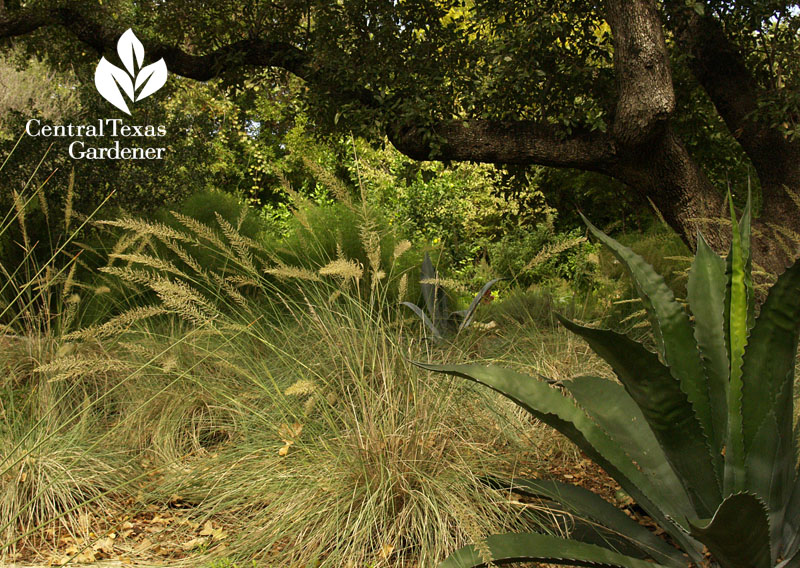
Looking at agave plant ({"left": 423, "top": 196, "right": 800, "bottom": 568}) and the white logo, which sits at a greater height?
the white logo

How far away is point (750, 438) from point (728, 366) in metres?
0.18

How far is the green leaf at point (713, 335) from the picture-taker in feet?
5.62

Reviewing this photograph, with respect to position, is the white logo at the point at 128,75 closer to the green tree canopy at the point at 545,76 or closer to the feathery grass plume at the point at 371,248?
the green tree canopy at the point at 545,76

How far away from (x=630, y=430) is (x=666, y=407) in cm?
34

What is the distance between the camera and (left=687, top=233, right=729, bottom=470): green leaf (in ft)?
5.62

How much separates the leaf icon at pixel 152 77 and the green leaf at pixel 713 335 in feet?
16.8

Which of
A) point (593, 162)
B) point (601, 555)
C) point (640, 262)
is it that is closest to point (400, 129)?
point (593, 162)

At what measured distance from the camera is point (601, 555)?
5.54 feet

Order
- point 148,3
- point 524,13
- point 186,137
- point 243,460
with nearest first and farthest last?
point 243,460, point 524,13, point 148,3, point 186,137

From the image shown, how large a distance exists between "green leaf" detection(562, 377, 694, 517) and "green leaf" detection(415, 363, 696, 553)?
1.2 inches

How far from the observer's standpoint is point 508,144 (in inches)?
188

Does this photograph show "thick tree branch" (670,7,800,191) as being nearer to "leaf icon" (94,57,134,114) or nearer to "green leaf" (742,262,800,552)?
"green leaf" (742,262,800,552)

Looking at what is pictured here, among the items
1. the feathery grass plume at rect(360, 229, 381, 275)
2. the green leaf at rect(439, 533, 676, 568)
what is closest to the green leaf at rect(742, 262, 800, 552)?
the green leaf at rect(439, 533, 676, 568)

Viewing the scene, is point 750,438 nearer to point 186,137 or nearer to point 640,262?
point 640,262
